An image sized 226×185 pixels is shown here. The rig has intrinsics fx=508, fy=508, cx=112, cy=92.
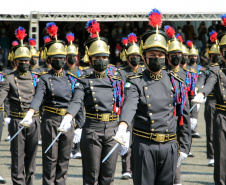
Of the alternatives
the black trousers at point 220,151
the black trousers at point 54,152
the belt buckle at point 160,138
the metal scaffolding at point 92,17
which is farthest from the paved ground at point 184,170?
the metal scaffolding at point 92,17

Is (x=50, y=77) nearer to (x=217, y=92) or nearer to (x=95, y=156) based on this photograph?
(x=95, y=156)

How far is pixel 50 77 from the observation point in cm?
823

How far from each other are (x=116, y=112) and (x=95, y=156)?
0.73 meters

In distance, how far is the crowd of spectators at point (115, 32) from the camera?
2138 centimetres

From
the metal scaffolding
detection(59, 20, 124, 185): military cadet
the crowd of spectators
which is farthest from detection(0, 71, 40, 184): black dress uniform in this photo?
the crowd of spectators

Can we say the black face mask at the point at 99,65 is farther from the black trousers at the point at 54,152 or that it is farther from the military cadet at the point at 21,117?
the military cadet at the point at 21,117

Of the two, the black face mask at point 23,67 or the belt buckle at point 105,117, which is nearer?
the belt buckle at point 105,117

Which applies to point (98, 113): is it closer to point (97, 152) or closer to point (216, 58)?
point (97, 152)

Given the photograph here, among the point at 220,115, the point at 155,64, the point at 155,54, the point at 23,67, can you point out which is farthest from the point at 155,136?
the point at 23,67

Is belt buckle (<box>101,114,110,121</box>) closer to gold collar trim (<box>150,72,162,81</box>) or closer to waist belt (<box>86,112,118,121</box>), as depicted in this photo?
waist belt (<box>86,112,118,121</box>)

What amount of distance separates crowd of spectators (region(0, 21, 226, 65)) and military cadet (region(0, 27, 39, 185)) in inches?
466

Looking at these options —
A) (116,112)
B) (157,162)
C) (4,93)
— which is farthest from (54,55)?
(157,162)

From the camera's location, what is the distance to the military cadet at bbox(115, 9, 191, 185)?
550 cm

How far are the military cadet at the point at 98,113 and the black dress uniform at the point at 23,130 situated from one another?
5.56 ft
